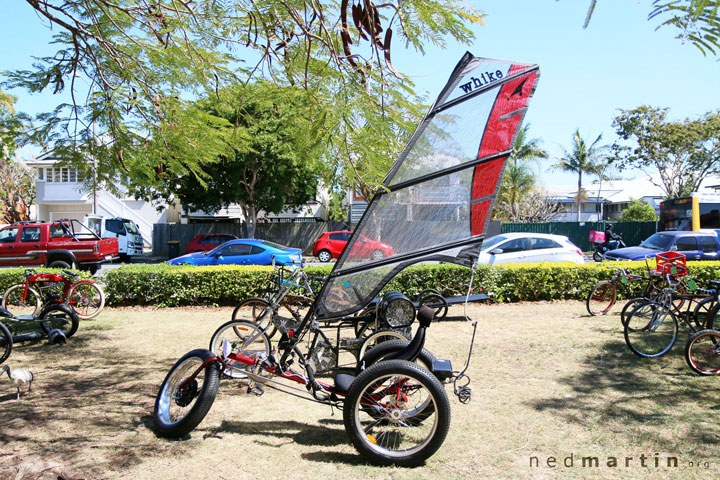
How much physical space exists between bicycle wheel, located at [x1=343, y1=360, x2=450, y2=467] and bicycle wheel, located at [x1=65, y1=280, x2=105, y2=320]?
25.6 ft

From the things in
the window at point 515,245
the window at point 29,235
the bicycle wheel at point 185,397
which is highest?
the window at point 29,235

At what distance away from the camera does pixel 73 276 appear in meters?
9.71

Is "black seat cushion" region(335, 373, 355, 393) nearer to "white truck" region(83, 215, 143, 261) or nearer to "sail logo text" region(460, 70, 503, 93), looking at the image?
"sail logo text" region(460, 70, 503, 93)

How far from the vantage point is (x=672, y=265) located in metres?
7.61

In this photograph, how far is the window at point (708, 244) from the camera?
604 inches

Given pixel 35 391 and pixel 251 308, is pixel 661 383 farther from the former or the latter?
pixel 35 391

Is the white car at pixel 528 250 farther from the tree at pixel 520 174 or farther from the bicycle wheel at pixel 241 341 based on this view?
the tree at pixel 520 174

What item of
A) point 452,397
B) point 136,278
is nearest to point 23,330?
point 136,278

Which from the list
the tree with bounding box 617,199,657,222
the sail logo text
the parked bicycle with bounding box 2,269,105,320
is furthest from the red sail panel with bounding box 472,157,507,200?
the tree with bounding box 617,199,657,222

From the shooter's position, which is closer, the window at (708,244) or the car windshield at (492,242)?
the car windshield at (492,242)

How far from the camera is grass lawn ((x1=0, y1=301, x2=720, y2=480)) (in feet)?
12.1

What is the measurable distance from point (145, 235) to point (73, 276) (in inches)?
1199

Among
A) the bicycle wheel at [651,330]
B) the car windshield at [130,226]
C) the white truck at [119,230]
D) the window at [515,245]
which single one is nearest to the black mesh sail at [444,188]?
the bicycle wheel at [651,330]

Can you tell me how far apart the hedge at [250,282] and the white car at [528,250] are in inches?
73.9
